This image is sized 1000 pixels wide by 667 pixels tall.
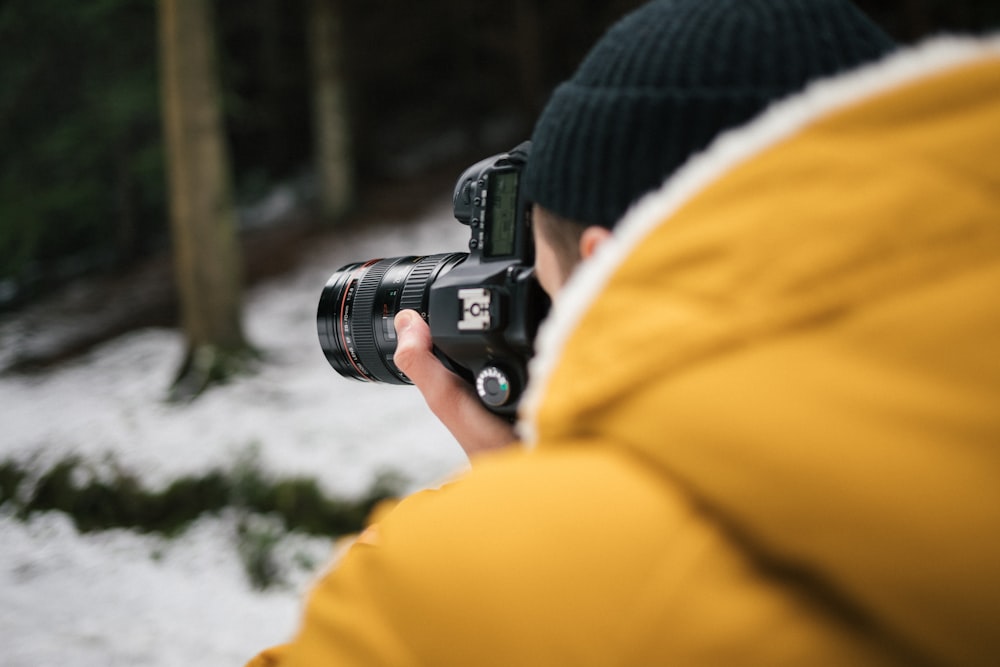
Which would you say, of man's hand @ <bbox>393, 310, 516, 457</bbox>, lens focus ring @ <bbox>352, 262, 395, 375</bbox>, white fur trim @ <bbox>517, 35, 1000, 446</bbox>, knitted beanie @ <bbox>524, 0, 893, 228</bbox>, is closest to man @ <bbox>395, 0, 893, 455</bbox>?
knitted beanie @ <bbox>524, 0, 893, 228</bbox>

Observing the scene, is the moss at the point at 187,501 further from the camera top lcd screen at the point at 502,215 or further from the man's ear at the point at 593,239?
the man's ear at the point at 593,239

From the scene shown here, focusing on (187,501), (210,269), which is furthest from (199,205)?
(187,501)

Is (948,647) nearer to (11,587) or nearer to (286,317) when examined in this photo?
(11,587)

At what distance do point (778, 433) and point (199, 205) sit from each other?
603 cm

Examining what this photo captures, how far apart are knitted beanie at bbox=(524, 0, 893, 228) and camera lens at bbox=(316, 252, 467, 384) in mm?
772

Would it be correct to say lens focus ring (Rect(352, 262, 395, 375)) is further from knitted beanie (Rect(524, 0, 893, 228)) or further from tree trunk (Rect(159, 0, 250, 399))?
tree trunk (Rect(159, 0, 250, 399))

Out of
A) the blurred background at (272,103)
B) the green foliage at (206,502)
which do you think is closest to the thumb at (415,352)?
the green foliage at (206,502)

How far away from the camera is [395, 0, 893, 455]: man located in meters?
0.82

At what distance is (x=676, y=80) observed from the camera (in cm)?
83

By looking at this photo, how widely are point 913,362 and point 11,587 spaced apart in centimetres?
404

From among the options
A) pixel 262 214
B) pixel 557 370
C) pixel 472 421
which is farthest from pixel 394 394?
pixel 262 214

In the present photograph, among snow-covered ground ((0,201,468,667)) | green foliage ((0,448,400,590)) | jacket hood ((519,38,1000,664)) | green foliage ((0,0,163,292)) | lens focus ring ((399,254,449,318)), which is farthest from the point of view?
green foliage ((0,0,163,292))

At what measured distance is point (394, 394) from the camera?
544cm

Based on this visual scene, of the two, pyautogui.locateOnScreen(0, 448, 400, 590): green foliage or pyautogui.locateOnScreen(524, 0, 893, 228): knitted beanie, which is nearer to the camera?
pyautogui.locateOnScreen(524, 0, 893, 228): knitted beanie
